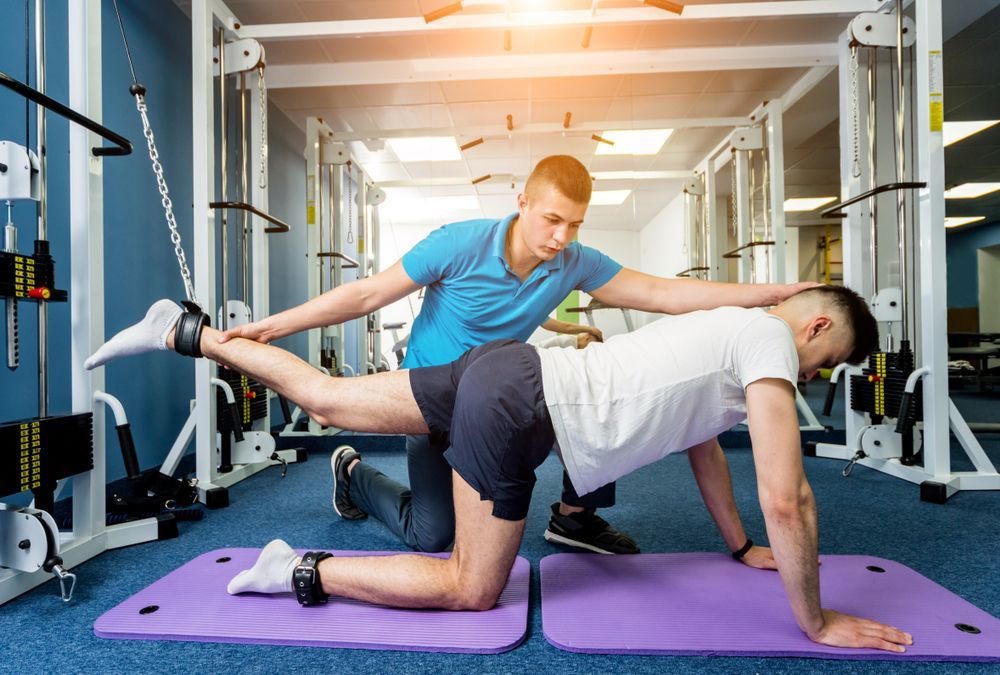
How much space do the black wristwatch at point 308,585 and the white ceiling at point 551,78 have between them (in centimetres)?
249

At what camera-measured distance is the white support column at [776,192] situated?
3.79m

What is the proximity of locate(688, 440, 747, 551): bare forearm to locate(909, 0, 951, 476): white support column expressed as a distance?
145 centimetres

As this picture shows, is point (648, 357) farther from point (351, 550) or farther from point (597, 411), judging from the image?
point (351, 550)

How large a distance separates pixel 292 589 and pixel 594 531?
0.90 meters

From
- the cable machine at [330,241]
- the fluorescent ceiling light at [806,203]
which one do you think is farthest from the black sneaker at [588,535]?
the fluorescent ceiling light at [806,203]

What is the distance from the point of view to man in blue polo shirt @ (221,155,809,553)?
159 cm

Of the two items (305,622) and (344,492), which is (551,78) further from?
(305,622)

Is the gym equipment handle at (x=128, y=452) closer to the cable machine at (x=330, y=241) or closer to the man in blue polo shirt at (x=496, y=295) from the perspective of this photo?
the man in blue polo shirt at (x=496, y=295)

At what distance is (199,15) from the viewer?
2529mm

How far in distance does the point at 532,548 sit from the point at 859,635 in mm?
920

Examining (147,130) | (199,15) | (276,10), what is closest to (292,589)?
(147,130)

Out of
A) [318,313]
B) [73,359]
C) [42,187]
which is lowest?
[73,359]

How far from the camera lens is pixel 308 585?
1300mm

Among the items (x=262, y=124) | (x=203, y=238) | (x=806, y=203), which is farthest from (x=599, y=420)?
(x=806, y=203)
